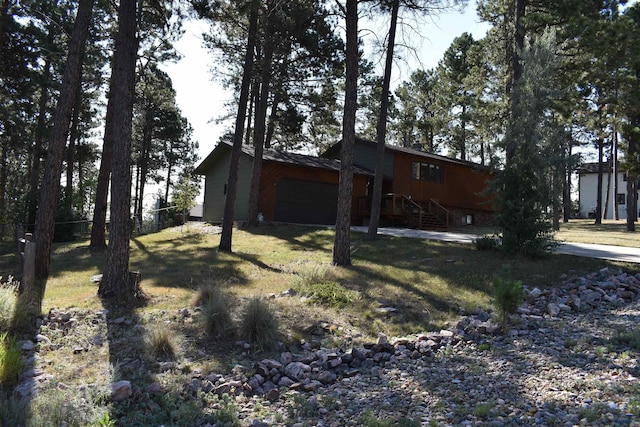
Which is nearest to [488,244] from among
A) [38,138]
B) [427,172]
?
[427,172]

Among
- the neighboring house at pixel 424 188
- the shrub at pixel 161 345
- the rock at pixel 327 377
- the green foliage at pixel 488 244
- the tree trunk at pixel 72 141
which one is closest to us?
the rock at pixel 327 377

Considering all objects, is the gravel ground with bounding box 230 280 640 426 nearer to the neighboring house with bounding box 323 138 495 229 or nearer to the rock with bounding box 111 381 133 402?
the rock with bounding box 111 381 133 402

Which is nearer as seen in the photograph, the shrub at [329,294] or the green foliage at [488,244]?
the shrub at [329,294]

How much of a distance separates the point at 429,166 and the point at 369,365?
20662 mm

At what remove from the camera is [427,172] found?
2447 cm

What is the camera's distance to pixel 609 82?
1725 centimetres

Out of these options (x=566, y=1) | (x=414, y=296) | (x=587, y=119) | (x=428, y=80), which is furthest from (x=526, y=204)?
(x=428, y=80)

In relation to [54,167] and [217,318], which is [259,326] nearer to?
[217,318]

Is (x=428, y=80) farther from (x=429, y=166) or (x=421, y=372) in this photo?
(x=421, y=372)

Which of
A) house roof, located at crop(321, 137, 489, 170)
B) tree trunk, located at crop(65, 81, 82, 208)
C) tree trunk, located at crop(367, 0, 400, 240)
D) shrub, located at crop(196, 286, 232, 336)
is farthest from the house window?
shrub, located at crop(196, 286, 232, 336)

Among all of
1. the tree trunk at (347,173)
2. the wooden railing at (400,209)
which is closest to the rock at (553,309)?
the tree trunk at (347,173)

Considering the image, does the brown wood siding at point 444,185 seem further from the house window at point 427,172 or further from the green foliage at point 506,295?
the green foliage at point 506,295

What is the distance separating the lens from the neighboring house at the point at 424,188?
22109 millimetres

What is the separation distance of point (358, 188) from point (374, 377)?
18.5m
